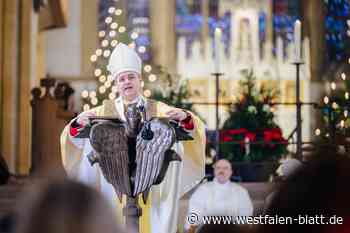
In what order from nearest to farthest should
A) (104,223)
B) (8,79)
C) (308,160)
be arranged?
(104,223)
(308,160)
(8,79)

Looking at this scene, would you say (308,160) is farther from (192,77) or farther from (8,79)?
(192,77)

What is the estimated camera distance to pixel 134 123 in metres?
4.07

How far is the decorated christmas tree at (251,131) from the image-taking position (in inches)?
338

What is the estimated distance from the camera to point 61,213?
3.95 ft

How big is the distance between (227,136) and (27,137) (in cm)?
228

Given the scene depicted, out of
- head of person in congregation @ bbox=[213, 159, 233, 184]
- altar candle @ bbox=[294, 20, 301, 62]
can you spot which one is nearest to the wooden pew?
altar candle @ bbox=[294, 20, 301, 62]

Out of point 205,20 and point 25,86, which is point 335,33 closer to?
point 205,20

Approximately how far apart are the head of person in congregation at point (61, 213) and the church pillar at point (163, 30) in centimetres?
1454

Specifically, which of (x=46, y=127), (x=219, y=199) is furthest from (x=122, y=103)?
(x=46, y=127)

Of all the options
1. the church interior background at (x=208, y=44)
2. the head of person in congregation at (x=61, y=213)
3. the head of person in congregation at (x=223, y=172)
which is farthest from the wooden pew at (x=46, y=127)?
the head of person in congregation at (x=61, y=213)

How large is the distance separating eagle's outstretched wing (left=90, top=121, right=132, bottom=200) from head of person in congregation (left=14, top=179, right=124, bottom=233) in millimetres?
2851

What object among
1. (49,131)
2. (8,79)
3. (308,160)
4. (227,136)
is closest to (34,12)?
(8,79)

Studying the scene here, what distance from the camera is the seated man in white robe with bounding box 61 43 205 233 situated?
4.33m

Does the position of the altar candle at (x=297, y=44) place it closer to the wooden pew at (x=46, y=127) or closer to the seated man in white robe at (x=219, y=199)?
the seated man in white robe at (x=219, y=199)
